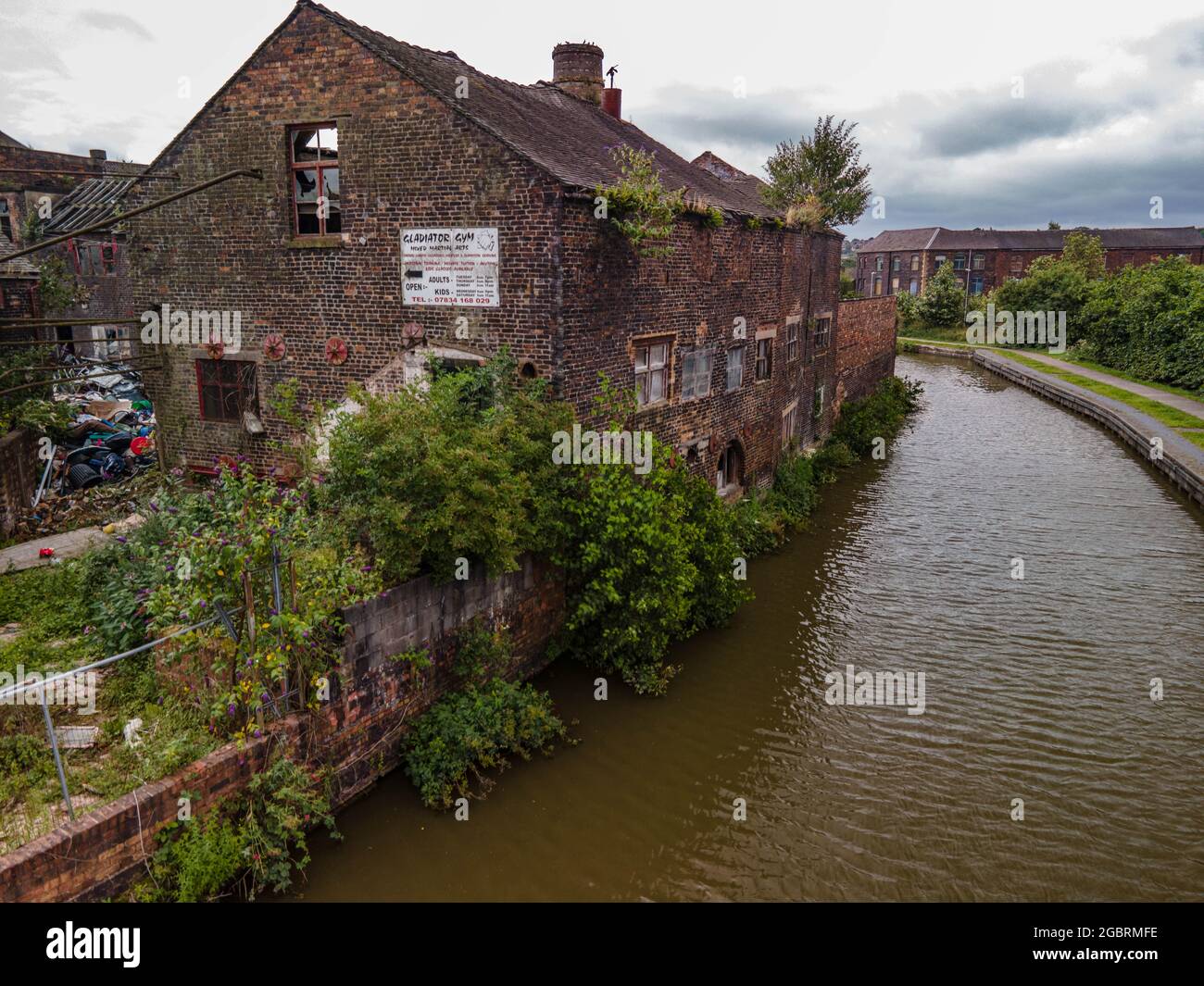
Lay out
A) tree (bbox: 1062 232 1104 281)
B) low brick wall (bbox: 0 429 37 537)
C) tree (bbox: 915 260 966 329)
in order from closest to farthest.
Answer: low brick wall (bbox: 0 429 37 537) → tree (bbox: 915 260 966 329) → tree (bbox: 1062 232 1104 281)

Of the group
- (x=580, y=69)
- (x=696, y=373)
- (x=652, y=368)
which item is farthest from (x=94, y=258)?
(x=652, y=368)

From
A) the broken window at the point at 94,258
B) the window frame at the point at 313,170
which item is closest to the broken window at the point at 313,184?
the window frame at the point at 313,170

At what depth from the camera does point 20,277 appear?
20.9 m

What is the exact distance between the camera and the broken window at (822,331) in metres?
23.8

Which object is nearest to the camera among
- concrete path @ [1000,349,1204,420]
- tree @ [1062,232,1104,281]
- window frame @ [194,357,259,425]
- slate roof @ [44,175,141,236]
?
window frame @ [194,357,259,425]

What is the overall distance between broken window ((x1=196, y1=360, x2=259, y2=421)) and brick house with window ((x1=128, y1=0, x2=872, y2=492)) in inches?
1.3

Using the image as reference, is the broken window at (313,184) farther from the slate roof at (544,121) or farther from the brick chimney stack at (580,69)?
the brick chimney stack at (580,69)

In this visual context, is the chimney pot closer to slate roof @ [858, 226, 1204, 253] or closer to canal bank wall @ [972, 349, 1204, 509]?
canal bank wall @ [972, 349, 1204, 509]

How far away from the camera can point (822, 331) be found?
24.5 metres

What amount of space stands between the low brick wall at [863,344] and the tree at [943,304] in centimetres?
3035

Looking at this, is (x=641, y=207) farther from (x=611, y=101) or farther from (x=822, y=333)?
(x=822, y=333)

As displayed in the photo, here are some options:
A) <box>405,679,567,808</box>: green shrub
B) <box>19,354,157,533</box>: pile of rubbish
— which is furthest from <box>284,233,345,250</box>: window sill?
<box>405,679,567,808</box>: green shrub

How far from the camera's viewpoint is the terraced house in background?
264ft

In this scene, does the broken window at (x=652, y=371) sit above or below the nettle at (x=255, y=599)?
above
